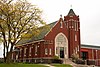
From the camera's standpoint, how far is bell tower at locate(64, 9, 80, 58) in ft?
204

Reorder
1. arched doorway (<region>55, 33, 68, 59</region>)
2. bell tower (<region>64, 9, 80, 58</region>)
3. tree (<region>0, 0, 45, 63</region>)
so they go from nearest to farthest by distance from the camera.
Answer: tree (<region>0, 0, 45, 63</region>) → arched doorway (<region>55, 33, 68, 59</region>) → bell tower (<region>64, 9, 80, 58</region>)

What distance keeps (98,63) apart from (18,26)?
30.5m

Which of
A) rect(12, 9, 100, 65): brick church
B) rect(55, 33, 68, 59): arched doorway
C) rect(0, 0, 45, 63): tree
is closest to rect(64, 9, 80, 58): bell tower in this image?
rect(12, 9, 100, 65): brick church

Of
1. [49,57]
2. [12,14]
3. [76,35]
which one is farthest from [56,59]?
[12,14]

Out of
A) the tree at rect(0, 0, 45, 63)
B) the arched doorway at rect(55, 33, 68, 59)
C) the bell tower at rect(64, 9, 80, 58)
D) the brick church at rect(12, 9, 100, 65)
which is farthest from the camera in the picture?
the bell tower at rect(64, 9, 80, 58)

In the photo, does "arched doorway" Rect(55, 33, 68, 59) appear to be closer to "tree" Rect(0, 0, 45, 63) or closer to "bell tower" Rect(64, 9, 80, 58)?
"bell tower" Rect(64, 9, 80, 58)

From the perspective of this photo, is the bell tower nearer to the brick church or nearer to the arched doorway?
the brick church

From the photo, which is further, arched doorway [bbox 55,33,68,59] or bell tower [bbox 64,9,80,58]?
bell tower [bbox 64,9,80,58]

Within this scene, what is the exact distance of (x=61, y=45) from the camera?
61094 mm

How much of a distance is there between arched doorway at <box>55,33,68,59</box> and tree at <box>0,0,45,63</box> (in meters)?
14.1

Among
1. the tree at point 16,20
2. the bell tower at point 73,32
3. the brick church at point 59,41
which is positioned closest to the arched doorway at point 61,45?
the brick church at point 59,41

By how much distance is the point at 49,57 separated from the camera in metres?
57.9

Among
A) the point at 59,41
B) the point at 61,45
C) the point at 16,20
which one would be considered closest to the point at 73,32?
the point at 59,41

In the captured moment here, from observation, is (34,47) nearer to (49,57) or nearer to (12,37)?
(49,57)
